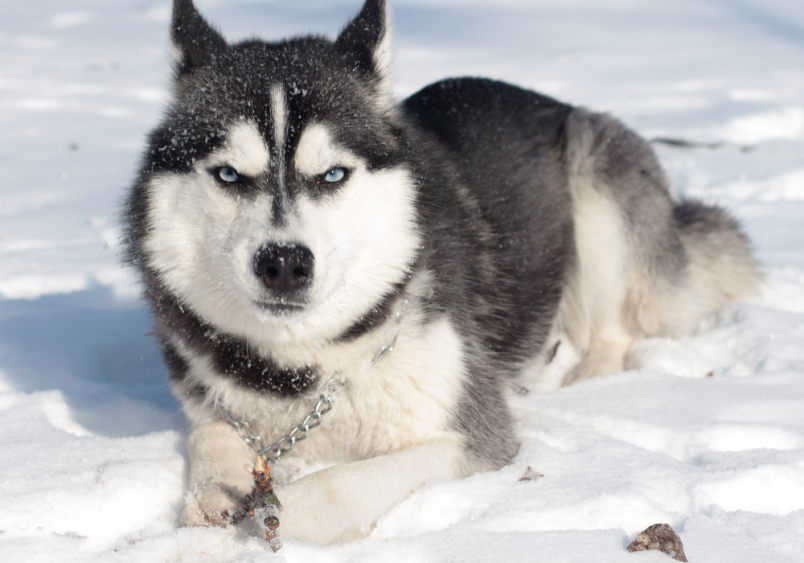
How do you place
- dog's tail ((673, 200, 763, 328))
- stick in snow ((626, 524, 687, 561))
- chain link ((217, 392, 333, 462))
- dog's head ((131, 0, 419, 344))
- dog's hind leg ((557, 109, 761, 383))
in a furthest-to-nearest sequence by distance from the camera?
dog's tail ((673, 200, 763, 328)), dog's hind leg ((557, 109, 761, 383)), chain link ((217, 392, 333, 462)), dog's head ((131, 0, 419, 344)), stick in snow ((626, 524, 687, 561))

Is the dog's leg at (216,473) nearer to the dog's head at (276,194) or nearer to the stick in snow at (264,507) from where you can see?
the stick in snow at (264,507)

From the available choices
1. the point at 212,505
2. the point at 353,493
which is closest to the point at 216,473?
the point at 212,505

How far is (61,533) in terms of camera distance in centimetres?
201

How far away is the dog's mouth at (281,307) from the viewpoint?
6.86 feet

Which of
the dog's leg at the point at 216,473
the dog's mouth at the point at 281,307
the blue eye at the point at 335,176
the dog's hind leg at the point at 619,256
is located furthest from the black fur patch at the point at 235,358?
the dog's hind leg at the point at 619,256

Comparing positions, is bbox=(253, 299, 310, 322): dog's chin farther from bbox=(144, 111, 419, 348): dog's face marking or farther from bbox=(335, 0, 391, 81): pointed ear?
bbox=(335, 0, 391, 81): pointed ear

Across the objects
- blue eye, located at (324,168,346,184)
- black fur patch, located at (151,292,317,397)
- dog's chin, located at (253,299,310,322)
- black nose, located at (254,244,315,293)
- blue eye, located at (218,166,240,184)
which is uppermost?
blue eye, located at (324,168,346,184)

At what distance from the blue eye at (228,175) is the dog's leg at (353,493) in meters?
0.93

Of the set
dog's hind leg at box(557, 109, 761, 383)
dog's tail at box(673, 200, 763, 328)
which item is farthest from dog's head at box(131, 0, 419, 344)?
dog's tail at box(673, 200, 763, 328)

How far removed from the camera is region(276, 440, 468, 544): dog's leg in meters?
2.03

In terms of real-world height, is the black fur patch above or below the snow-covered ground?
above

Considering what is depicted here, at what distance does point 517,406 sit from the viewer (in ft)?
9.91

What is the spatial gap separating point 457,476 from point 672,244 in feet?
6.59

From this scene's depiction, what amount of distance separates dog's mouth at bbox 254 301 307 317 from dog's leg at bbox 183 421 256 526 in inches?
21.0
